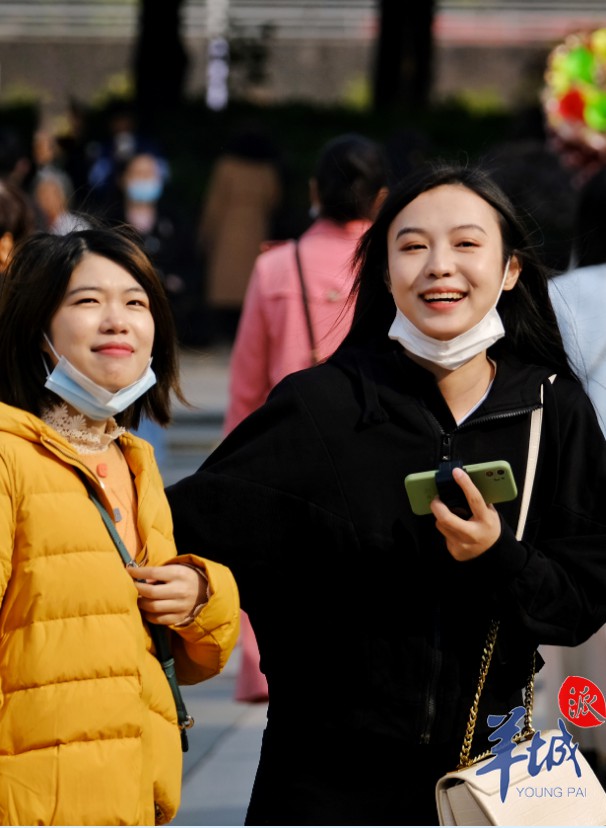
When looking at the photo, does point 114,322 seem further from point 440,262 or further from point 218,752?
point 218,752

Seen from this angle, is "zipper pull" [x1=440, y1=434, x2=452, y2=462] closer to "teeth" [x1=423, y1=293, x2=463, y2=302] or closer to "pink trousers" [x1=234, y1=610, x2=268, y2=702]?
"teeth" [x1=423, y1=293, x2=463, y2=302]

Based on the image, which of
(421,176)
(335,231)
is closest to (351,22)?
(335,231)

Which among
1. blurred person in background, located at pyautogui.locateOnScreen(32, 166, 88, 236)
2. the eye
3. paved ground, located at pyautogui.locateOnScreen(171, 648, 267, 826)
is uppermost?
the eye

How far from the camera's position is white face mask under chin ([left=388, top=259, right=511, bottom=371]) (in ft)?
10.6

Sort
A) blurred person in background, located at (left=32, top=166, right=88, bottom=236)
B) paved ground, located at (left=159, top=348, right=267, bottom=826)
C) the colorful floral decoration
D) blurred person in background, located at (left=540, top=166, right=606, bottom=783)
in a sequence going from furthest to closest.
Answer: the colorful floral decoration < paved ground, located at (left=159, top=348, right=267, bottom=826) < blurred person in background, located at (left=540, top=166, right=606, bottom=783) < blurred person in background, located at (left=32, top=166, right=88, bottom=236)

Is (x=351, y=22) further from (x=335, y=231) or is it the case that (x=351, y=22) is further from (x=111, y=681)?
(x=111, y=681)

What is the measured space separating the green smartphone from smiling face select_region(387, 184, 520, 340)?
37 cm

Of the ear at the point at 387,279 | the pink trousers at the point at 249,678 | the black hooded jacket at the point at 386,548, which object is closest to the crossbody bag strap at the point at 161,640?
the black hooded jacket at the point at 386,548

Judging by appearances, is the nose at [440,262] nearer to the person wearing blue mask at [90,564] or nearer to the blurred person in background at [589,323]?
the person wearing blue mask at [90,564]

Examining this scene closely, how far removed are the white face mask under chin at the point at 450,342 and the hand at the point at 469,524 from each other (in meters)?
0.35

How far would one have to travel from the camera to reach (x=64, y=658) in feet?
9.39

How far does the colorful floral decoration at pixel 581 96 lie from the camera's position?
1544 cm

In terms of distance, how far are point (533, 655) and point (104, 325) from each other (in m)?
0.98

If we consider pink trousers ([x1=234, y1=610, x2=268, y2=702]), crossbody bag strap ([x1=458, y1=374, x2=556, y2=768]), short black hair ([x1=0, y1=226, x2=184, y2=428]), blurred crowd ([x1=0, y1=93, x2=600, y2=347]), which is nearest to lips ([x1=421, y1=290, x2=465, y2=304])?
crossbody bag strap ([x1=458, y1=374, x2=556, y2=768])
